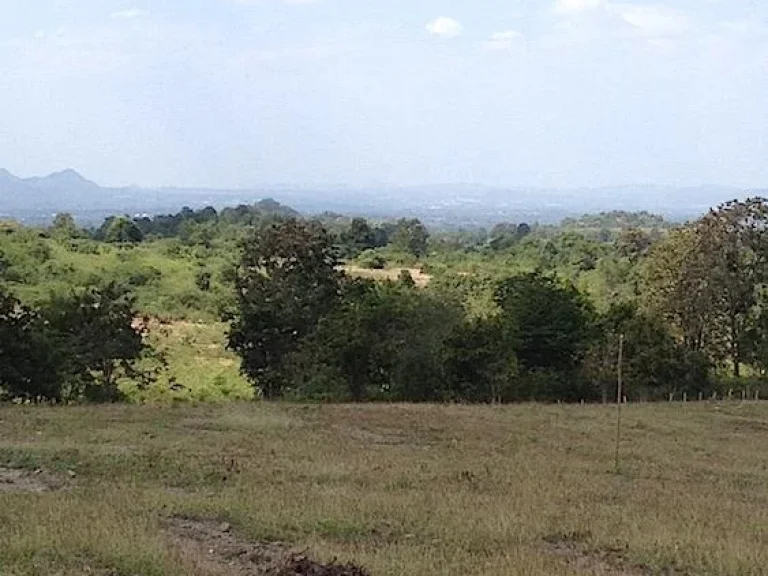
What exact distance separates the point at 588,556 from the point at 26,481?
7.49 metres

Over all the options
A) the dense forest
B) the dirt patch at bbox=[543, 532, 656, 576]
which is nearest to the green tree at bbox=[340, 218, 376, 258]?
the dense forest

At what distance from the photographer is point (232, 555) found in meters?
9.00

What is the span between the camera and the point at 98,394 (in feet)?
107

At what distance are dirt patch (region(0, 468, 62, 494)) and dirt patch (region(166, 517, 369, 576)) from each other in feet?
9.91

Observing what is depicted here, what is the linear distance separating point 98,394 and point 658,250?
26.9 metres

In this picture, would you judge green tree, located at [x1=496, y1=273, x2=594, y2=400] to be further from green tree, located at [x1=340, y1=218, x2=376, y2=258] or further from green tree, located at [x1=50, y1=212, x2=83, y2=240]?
green tree, located at [x1=340, y1=218, x2=376, y2=258]

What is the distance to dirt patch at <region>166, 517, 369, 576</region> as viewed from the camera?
7816 mm

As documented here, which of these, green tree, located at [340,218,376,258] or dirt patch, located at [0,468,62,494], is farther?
green tree, located at [340,218,376,258]

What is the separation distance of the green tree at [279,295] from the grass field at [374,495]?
45.7ft

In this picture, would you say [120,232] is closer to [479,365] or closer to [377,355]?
[377,355]

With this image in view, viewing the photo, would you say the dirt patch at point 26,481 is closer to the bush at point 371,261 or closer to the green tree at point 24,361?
the green tree at point 24,361

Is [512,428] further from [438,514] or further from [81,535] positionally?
[81,535]

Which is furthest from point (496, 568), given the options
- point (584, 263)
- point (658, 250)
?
point (584, 263)

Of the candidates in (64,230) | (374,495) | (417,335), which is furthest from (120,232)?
(374,495)
